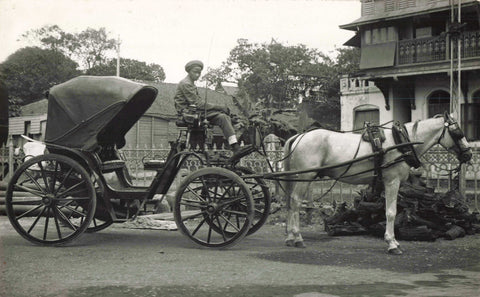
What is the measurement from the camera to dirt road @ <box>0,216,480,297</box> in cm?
481

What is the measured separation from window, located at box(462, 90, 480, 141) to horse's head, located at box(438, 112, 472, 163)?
1467 centimetres

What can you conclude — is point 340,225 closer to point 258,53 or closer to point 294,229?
point 294,229

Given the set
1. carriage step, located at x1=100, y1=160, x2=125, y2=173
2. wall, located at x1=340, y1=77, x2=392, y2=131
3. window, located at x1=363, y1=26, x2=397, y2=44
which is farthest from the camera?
wall, located at x1=340, y1=77, x2=392, y2=131

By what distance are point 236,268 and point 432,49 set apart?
18054mm

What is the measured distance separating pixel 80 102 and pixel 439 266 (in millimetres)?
5062

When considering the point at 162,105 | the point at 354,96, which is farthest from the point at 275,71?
the point at 354,96

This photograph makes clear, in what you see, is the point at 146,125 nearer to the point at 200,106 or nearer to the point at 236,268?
the point at 200,106

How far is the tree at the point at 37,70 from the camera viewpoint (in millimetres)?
43031

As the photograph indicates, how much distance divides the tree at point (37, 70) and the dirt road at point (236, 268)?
3801 cm

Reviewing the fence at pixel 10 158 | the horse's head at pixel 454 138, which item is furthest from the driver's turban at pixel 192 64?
the fence at pixel 10 158

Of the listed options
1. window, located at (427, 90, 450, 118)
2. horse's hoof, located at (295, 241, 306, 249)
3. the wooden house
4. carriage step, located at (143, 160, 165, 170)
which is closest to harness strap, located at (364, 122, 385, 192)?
horse's hoof, located at (295, 241, 306, 249)

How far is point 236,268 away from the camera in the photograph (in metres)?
5.76

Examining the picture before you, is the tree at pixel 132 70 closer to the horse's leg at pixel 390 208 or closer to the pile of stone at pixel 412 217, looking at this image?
the pile of stone at pixel 412 217

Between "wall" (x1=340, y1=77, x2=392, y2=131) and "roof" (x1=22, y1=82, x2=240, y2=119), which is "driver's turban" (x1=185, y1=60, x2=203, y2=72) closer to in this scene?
"wall" (x1=340, y1=77, x2=392, y2=131)
